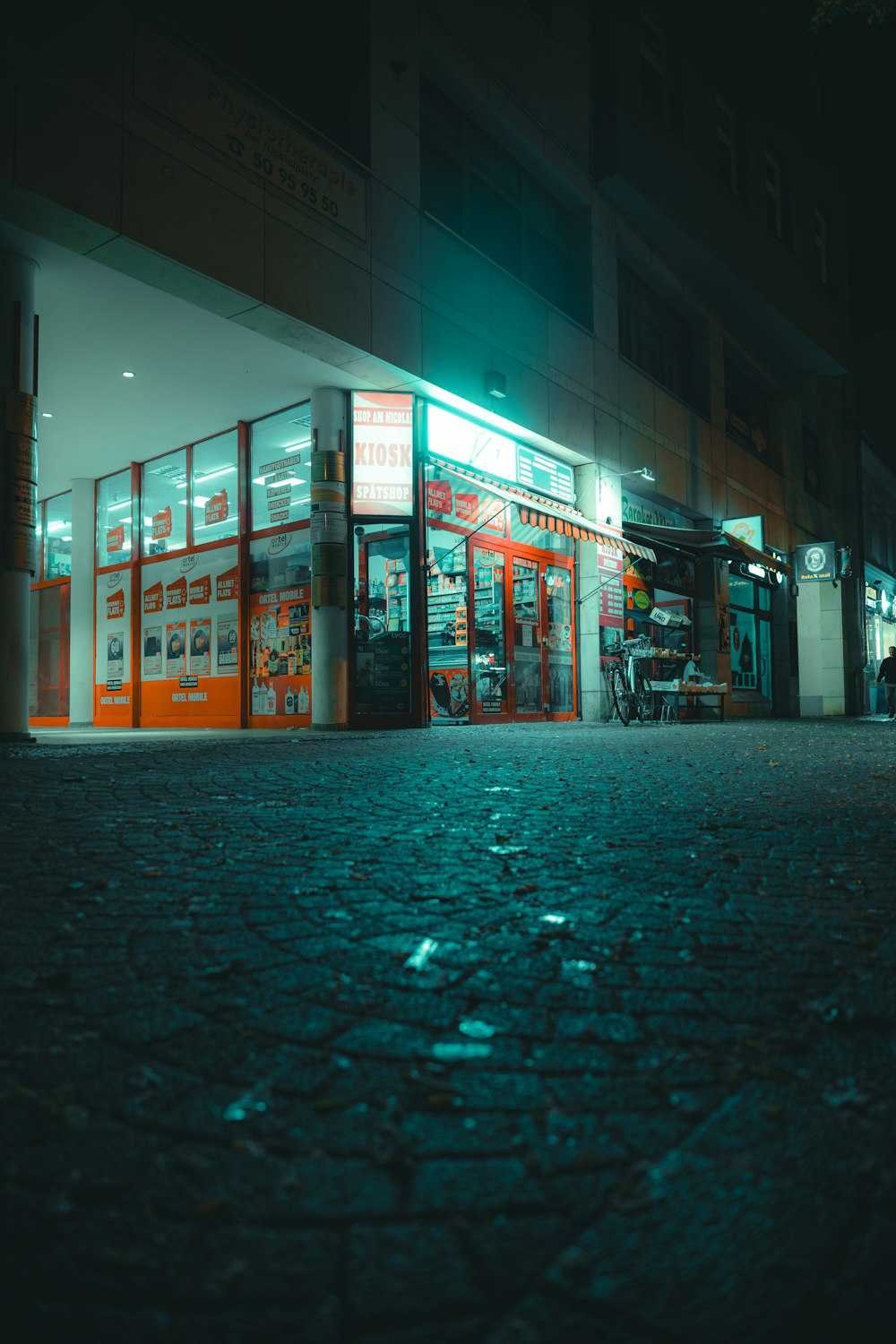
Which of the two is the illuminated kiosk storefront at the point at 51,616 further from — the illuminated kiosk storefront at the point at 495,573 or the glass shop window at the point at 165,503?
the illuminated kiosk storefront at the point at 495,573

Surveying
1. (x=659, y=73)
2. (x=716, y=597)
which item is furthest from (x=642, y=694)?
(x=659, y=73)

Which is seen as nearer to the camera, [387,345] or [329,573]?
[387,345]

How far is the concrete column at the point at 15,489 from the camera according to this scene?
26.6 feet

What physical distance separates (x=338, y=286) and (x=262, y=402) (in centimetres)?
274

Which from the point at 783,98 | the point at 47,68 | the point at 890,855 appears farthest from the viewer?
the point at 783,98

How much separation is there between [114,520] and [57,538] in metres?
2.15

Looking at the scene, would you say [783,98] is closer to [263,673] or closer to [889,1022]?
[263,673]

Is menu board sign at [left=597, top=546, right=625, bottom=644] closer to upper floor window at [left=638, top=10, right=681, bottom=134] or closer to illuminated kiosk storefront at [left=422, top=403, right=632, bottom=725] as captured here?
illuminated kiosk storefront at [left=422, top=403, right=632, bottom=725]

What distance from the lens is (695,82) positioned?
1809 cm

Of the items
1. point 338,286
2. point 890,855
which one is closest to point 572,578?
point 338,286

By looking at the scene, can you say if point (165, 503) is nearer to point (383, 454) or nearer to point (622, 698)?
point (383, 454)

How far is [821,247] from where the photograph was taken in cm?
2469

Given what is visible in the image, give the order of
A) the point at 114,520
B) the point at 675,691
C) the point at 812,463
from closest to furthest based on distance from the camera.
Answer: the point at 675,691
the point at 114,520
the point at 812,463

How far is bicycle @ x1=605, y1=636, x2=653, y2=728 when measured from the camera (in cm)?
1448
